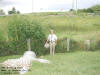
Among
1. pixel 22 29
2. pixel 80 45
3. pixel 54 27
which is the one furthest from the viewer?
→ pixel 54 27

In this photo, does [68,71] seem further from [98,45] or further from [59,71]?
[98,45]

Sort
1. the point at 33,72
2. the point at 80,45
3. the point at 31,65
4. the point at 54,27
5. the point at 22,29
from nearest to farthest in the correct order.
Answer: the point at 33,72 → the point at 31,65 → the point at 22,29 → the point at 80,45 → the point at 54,27

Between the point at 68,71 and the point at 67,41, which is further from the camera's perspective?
the point at 67,41

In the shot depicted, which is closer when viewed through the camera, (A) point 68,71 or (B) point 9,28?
(A) point 68,71

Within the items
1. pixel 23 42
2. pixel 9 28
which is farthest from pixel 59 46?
pixel 9 28

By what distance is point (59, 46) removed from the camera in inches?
466

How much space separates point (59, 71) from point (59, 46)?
476 cm

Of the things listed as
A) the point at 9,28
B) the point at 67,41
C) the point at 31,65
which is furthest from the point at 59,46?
the point at 31,65

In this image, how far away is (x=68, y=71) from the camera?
278 inches

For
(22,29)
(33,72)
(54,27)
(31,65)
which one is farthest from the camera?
(54,27)

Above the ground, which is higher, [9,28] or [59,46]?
[9,28]

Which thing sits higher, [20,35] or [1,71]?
[20,35]

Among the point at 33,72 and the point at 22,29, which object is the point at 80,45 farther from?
the point at 33,72

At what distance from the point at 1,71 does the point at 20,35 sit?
4.41 metres
